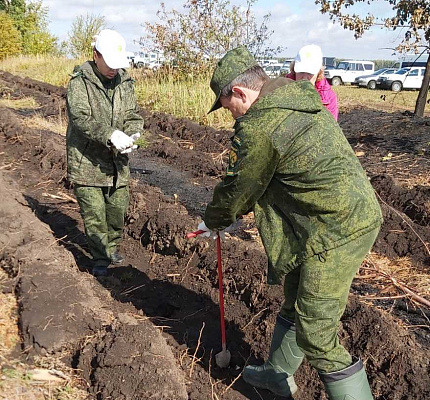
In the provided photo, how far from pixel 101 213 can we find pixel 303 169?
2.64 meters

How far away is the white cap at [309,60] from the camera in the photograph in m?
4.36

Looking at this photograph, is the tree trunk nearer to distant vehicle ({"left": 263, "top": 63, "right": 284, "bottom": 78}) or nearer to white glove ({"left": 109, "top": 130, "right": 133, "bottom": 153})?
distant vehicle ({"left": 263, "top": 63, "right": 284, "bottom": 78})

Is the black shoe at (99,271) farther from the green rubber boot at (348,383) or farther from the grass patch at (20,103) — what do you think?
the grass patch at (20,103)

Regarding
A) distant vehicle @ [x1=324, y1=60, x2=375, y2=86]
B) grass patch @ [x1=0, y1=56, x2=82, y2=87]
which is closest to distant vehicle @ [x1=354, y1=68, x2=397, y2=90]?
distant vehicle @ [x1=324, y1=60, x2=375, y2=86]

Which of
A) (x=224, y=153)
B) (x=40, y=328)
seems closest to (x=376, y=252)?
(x=40, y=328)

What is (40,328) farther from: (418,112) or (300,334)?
(418,112)

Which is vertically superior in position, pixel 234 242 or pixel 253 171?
pixel 253 171

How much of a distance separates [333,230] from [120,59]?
94.2 inches

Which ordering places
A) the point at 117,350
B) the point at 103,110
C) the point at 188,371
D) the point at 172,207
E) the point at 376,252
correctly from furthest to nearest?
the point at 172,207, the point at 376,252, the point at 103,110, the point at 188,371, the point at 117,350

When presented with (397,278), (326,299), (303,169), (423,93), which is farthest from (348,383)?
(423,93)

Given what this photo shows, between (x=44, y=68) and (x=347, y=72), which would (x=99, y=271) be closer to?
(x=44, y=68)

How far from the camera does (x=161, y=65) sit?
1495 cm

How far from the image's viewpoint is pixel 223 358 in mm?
3361

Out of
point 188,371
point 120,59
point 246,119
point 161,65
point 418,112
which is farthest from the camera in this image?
point 161,65
